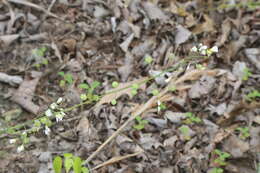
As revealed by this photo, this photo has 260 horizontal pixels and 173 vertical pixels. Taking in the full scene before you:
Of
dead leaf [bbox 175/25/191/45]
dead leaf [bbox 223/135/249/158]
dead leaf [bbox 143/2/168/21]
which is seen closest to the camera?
dead leaf [bbox 223/135/249/158]

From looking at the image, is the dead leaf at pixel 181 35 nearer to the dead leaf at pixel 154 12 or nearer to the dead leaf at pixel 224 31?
the dead leaf at pixel 154 12

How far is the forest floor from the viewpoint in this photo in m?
2.65

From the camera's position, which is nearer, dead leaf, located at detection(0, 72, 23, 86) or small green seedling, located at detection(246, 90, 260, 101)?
dead leaf, located at detection(0, 72, 23, 86)

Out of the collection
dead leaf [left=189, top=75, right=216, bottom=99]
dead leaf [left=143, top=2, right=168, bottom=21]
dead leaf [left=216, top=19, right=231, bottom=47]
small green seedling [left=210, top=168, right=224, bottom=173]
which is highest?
dead leaf [left=143, top=2, right=168, bottom=21]

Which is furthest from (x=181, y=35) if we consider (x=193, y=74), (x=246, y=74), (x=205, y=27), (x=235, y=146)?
(x=235, y=146)

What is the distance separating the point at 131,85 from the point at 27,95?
37.0 inches

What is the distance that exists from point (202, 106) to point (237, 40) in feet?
3.27

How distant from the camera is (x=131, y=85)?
2656 mm

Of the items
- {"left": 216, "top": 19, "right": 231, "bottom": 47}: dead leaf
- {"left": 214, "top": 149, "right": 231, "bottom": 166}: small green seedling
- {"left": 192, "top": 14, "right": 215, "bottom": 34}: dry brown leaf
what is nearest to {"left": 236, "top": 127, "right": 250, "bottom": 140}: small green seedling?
{"left": 214, "top": 149, "right": 231, "bottom": 166}: small green seedling

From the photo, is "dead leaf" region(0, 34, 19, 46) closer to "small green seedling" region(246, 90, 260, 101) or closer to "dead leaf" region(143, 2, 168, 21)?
"dead leaf" region(143, 2, 168, 21)

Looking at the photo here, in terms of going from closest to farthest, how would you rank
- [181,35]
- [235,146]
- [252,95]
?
1. [235,146]
2. [252,95]
3. [181,35]

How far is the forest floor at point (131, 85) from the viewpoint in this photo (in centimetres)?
265

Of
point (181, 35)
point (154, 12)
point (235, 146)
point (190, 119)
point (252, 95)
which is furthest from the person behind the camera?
point (154, 12)

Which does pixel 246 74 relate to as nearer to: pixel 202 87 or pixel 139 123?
pixel 202 87
